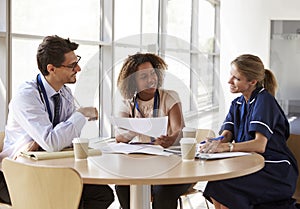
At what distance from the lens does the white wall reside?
4.66m

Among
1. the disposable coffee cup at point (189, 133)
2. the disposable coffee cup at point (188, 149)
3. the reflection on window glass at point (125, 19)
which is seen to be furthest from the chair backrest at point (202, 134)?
the reflection on window glass at point (125, 19)

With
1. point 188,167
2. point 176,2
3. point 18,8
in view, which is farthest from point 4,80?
point 176,2

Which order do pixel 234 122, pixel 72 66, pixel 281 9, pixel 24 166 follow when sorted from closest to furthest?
pixel 24 166 < pixel 72 66 < pixel 234 122 < pixel 281 9

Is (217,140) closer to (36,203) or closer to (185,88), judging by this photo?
(185,88)

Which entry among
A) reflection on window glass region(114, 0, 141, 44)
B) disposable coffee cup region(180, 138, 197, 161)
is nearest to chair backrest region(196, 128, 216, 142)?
disposable coffee cup region(180, 138, 197, 161)

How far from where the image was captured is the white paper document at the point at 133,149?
236cm

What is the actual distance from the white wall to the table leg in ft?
8.36

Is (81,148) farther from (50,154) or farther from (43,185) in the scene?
(43,185)

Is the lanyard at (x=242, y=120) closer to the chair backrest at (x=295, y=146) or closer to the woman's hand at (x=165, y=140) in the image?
the chair backrest at (x=295, y=146)

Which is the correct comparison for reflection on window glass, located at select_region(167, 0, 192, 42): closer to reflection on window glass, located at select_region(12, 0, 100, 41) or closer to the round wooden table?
reflection on window glass, located at select_region(12, 0, 100, 41)

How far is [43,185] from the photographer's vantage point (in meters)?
1.92

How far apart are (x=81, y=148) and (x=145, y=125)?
0.35 meters

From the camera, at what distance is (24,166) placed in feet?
6.35

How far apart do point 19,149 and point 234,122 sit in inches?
45.6
